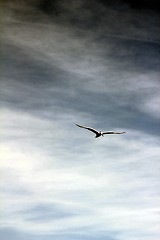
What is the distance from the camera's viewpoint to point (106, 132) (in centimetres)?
4719

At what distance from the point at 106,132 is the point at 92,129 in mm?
1919

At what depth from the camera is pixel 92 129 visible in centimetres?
4662
